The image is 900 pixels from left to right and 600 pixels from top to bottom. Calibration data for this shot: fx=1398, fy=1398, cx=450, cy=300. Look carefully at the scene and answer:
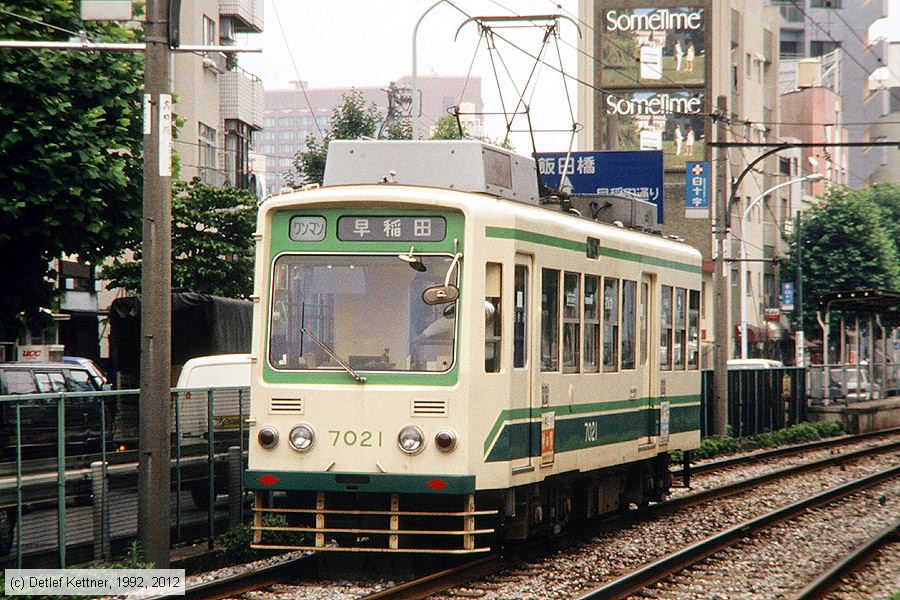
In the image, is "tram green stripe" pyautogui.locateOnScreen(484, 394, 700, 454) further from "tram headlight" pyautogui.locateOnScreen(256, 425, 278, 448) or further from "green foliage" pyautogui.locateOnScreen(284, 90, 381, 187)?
"green foliage" pyautogui.locateOnScreen(284, 90, 381, 187)

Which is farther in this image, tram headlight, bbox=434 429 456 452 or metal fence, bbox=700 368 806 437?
metal fence, bbox=700 368 806 437

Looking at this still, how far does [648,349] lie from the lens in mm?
14812

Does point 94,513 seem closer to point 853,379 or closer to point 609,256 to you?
point 609,256

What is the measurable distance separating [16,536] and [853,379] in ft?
111

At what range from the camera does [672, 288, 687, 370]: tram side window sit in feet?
52.0

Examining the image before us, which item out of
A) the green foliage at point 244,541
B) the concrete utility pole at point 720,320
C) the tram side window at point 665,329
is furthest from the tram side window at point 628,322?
the concrete utility pole at point 720,320

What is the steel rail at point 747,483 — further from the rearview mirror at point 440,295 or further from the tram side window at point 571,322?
the rearview mirror at point 440,295

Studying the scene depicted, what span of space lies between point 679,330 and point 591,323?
3.30 metres

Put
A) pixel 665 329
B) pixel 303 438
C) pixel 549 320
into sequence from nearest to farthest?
pixel 303 438 → pixel 549 320 → pixel 665 329

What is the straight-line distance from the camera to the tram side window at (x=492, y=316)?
11.0 metres

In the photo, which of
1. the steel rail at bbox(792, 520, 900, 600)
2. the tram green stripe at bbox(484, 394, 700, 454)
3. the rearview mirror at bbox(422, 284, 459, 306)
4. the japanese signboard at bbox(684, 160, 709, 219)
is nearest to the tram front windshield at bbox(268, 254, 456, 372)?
the rearview mirror at bbox(422, 284, 459, 306)

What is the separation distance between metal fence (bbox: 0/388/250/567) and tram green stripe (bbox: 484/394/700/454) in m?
2.74

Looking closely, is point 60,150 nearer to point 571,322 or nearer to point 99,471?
point 99,471

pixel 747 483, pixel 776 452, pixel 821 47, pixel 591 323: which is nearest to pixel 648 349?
pixel 591 323
